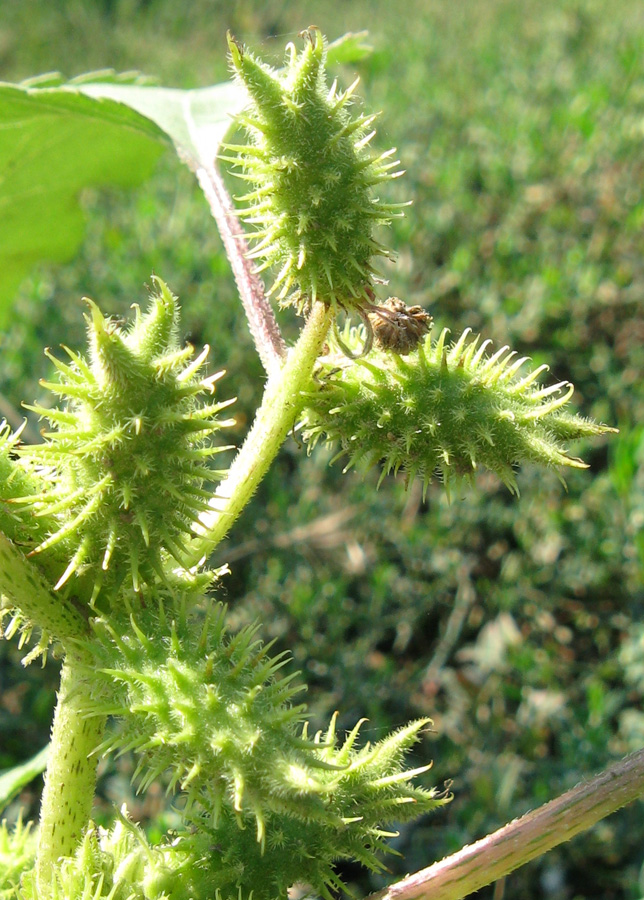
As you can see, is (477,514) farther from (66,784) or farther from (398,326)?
(66,784)

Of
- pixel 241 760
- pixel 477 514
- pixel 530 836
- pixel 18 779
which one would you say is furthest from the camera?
pixel 477 514

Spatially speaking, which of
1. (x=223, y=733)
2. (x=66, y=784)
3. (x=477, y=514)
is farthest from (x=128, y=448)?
(x=477, y=514)

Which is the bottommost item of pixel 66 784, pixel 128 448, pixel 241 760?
pixel 66 784

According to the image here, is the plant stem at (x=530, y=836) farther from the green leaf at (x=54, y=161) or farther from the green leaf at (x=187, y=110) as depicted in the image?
the green leaf at (x=54, y=161)

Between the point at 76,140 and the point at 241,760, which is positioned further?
the point at 76,140

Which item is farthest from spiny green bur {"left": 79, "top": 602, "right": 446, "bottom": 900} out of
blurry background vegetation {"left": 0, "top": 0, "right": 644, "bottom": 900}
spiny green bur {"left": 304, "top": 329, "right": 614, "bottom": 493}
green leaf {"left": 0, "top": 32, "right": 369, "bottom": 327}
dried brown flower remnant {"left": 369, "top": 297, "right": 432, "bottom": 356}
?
green leaf {"left": 0, "top": 32, "right": 369, "bottom": 327}

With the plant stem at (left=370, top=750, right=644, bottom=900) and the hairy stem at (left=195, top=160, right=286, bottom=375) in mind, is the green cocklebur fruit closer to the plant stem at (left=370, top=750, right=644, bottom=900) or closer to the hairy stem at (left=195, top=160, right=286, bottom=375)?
the plant stem at (left=370, top=750, right=644, bottom=900)

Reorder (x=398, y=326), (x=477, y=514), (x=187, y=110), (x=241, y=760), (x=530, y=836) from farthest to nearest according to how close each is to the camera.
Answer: (x=477, y=514) → (x=187, y=110) → (x=398, y=326) → (x=530, y=836) → (x=241, y=760)

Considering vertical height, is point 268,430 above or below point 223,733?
above

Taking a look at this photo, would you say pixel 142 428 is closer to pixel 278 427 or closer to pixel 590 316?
pixel 278 427
